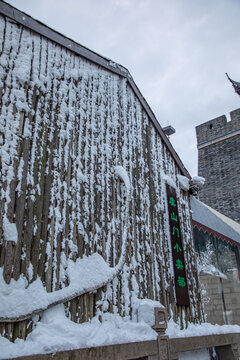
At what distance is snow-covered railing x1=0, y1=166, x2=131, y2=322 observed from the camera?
3453 mm

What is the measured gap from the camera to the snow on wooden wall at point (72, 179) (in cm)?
404

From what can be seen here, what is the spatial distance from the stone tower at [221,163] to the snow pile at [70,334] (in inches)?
571

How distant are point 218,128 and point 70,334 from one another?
18.6m

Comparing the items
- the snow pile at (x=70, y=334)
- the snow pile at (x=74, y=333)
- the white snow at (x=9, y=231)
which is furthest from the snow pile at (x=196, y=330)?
the white snow at (x=9, y=231)

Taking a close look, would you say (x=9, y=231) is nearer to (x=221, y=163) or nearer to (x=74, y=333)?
(x=74, y=333)

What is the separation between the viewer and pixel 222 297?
11320 mm

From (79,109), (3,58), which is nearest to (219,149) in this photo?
(79,109)

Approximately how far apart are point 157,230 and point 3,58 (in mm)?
4109

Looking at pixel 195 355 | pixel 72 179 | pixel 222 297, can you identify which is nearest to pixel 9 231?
pixel 72 179

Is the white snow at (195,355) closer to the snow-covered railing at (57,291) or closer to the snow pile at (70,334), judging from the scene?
the snow pile at (70,334)

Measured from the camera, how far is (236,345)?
21.9ft

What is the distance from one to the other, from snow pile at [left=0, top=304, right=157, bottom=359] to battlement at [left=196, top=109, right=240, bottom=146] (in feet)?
55.0

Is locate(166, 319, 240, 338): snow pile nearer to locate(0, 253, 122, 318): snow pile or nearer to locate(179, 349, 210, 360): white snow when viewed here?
locate(179, 349, 210, 360): white snow

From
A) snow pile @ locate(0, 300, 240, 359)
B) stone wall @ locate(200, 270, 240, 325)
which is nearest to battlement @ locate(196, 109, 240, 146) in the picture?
stone wall @ locate(200, 270, 240, 325)
